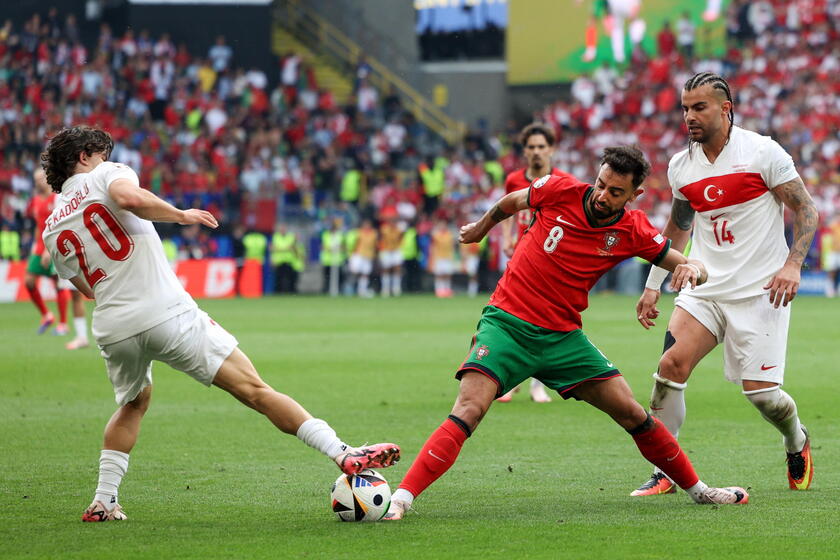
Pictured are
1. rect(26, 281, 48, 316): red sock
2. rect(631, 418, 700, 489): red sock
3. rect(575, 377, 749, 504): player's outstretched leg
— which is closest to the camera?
rect(575, 377, 749, 504): player's outstretched leg

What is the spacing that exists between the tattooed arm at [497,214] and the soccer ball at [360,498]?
135 centimetres

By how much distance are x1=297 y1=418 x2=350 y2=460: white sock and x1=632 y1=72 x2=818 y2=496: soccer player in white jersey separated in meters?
1.86

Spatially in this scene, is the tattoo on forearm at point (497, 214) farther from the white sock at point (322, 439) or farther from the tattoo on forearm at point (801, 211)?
the tattoo on forearm at point (801, 211)

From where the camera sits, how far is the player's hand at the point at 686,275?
599cm

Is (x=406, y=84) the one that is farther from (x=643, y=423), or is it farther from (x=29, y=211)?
(x=643, y=423)

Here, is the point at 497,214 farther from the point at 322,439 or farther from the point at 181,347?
the point at 181,347

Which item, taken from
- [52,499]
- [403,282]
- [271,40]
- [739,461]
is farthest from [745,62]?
[52,499]

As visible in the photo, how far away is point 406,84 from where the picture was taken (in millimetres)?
39969

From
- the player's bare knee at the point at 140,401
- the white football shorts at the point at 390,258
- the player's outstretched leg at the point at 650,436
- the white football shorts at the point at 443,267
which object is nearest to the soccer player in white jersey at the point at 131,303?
the player's bare knee at the point at 140,401

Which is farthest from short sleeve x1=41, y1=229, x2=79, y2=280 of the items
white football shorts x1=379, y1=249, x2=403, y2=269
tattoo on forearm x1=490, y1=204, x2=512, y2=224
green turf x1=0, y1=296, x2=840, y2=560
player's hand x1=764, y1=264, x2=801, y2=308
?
white football shorts x1=379, y1=249, x2=403, y2=269

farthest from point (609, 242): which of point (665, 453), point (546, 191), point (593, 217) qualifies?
point (665, 453)

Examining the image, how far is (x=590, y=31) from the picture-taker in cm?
3809

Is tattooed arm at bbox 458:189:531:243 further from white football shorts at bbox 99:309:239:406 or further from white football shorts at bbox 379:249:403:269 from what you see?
white football shorts at bbox 379:249:403:269

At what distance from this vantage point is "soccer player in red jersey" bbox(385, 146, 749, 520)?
600 cm
